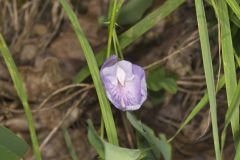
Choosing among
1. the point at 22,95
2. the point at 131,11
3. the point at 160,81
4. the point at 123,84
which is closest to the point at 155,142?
the point at 123,84

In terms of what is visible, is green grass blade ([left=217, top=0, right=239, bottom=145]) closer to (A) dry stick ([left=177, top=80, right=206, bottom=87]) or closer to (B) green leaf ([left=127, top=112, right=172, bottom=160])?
(B) green leaf ([left=127, top=112, right=172, bottom=160])

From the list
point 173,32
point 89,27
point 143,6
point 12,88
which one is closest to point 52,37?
point 89,27

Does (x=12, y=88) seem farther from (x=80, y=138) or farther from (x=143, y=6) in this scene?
(x=143, y=6)

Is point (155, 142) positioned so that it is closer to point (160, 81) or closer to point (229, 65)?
point (229, 65)

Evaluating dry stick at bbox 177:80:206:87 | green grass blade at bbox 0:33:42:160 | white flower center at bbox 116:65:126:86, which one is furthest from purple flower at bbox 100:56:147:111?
dry stick at bbox 177:80:206:87

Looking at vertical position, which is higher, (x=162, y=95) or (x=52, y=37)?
(x=52, y=37)

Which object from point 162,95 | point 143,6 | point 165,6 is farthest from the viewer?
point 162,95

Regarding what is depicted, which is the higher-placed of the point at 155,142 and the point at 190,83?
the point at 155,142
